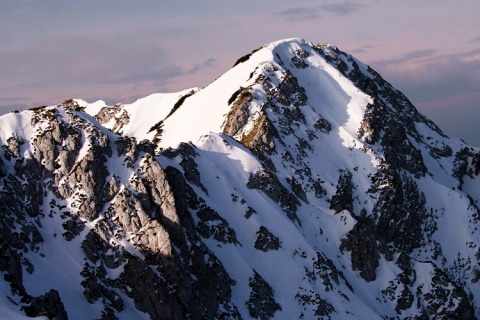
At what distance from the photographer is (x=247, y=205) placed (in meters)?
102

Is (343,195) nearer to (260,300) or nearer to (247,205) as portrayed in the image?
(247,205)

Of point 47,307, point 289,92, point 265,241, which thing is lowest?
point 265,241

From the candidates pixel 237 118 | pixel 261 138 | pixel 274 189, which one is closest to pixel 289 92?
pixel 237 118

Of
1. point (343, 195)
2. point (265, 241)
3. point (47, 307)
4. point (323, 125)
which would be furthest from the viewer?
point (323, 125)

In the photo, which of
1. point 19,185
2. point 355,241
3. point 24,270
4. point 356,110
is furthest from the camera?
point 356,110

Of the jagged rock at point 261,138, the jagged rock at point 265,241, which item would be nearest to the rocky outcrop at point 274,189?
the jagged rock at point 265,241

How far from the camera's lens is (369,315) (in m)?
98.1

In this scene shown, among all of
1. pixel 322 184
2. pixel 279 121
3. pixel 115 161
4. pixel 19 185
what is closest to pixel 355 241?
pixel 322 184

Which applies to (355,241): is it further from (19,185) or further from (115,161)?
(19,185)

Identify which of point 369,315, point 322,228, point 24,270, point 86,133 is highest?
point 86,133

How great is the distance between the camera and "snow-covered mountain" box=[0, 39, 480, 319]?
239 ft

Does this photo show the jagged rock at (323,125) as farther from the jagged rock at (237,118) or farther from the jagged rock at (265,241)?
the jagged rock at (265,241)

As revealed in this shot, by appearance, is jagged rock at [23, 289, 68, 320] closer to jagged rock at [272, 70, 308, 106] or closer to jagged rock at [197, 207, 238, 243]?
jagged rock at [197, 207, 238, 243]

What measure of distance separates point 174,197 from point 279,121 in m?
51.6
